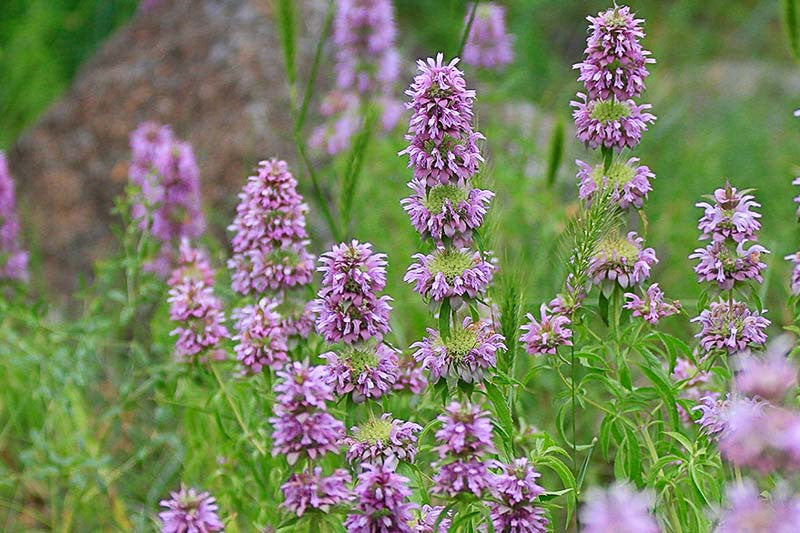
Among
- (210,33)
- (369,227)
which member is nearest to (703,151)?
(369,227)

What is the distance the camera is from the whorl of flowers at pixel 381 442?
1712 mm

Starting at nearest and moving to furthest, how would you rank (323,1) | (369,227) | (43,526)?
1. (43,526)
2. (369,227)
3. (323,1)

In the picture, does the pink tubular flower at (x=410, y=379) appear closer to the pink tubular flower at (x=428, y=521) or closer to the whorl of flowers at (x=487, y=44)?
the pink tubular flower at (x=428, y=521)

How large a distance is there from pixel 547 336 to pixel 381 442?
42 centimetres

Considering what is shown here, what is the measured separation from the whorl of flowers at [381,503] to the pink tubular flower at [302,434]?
8 cm

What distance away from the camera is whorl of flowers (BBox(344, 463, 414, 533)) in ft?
5.07

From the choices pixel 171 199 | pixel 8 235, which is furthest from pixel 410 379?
pixel 8 235

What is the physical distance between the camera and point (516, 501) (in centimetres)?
160

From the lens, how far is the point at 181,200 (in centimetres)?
346

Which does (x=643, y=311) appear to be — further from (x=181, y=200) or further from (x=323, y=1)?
(x=323, y=1)

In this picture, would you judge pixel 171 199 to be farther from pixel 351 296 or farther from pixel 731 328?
pixel 731 328

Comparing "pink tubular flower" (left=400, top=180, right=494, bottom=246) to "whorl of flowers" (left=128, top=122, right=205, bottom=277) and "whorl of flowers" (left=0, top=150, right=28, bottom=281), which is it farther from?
"whorl of flowers" (left=0, top=150, right=28, bottom=281)

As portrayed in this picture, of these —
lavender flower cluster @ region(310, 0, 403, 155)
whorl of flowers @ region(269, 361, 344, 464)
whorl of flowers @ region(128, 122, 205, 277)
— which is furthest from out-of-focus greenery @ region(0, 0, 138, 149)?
whorl of flowers @ region(269, 361, 344, 464)

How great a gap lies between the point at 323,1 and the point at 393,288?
95.1 inches
